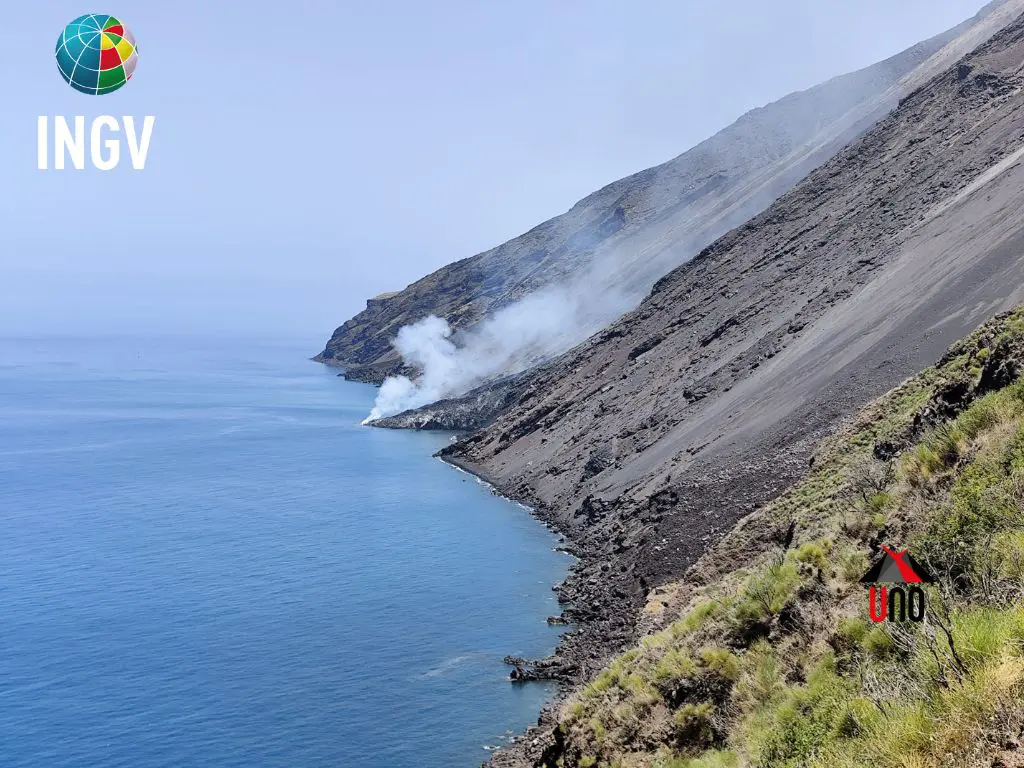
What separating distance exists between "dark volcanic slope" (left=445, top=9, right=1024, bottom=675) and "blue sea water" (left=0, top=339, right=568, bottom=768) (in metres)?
6.02

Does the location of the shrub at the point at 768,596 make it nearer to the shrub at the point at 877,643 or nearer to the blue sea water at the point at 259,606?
the shrub at the point at 877,643

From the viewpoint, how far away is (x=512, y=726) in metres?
37.0

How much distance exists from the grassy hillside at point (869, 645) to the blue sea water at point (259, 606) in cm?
1754

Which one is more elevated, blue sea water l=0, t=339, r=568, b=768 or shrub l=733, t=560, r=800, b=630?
shrub l=733, t=560, r=800, b=630

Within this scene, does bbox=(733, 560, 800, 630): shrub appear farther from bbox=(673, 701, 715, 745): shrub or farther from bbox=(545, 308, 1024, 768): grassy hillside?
bbox=(673, 701, 715, 745): shrub

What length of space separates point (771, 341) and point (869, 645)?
2275 inches

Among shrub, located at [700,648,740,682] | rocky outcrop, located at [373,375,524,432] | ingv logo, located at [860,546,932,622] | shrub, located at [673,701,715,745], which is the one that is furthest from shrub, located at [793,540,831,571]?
rocky outcrop, located at [373,375,524,432]

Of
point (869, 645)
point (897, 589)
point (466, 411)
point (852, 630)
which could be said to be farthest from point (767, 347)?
point (466, 411)

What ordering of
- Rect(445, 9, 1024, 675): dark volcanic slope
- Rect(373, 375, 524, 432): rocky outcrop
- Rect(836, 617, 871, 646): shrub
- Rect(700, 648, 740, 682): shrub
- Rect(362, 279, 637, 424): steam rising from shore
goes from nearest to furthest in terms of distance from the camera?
Rect(836, 617, 871, 646): shrub, Rect(700, 648, 740, 682): shrub, Rect(445, 9, 1024, 675): dark volcanic slope, Rect(373, 375, 524, 432): rocky outcrop, Rect(362, 279, 637, 424): steam rising from shore

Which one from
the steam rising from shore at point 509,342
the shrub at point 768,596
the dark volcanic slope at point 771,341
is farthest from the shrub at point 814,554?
the steam rising from shore at point 509,342

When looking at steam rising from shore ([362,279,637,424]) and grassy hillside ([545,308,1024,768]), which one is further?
steam rising from shore ([362,279,637,424])

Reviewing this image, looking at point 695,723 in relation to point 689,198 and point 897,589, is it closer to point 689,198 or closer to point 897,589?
point 897,589

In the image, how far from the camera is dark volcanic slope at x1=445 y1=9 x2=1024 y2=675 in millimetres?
50500

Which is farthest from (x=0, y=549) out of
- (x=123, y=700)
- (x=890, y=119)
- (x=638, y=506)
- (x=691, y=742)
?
(x=890, y=119)
